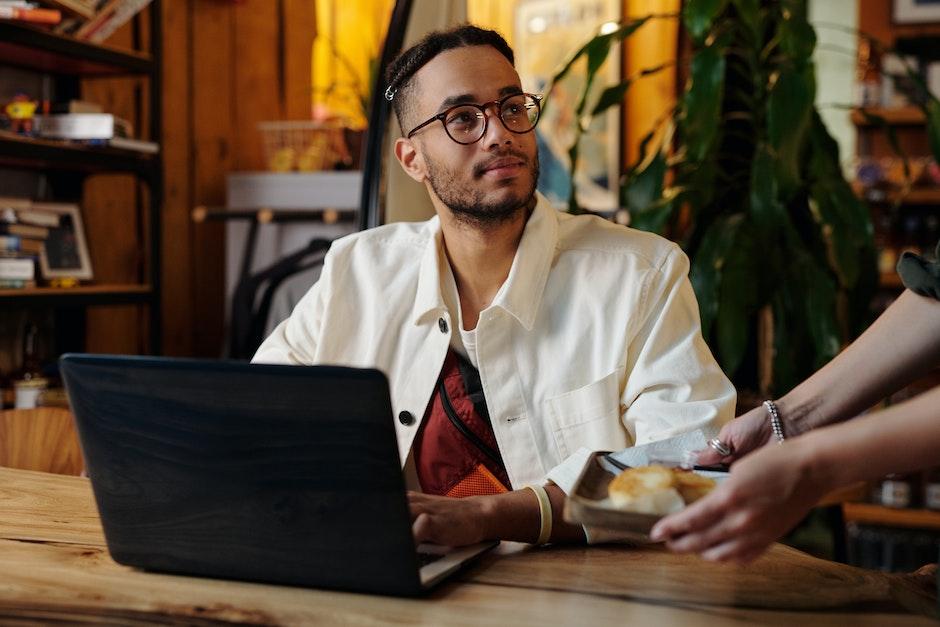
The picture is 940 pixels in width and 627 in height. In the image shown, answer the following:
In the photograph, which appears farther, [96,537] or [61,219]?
[61,219]

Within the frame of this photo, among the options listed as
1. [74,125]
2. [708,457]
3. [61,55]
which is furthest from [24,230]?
Answer: [708,457]

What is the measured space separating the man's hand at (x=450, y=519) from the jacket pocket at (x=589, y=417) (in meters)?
0.34

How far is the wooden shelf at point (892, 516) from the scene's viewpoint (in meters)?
3.86

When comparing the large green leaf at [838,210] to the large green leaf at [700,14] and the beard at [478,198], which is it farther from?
the beard at [478,198]

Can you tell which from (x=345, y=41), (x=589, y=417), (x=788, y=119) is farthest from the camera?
(x=345, y=41)

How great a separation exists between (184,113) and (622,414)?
2.69m

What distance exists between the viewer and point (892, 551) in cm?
392

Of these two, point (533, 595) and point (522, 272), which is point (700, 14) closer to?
point (522, 272)

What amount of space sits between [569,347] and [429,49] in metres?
0.55

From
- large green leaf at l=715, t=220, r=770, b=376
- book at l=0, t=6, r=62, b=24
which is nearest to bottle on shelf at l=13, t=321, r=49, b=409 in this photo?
book at l=0, t=6, r=62, b=24

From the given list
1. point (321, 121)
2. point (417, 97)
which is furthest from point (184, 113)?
point (417, 97)

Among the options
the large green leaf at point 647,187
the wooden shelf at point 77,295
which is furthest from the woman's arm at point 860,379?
the wooden shelf at point 77,295

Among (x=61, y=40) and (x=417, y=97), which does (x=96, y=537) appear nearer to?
(x=417, y=97)

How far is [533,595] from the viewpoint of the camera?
1074mm
